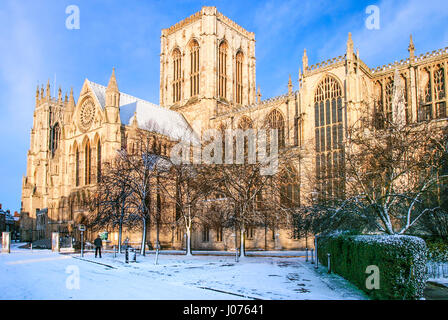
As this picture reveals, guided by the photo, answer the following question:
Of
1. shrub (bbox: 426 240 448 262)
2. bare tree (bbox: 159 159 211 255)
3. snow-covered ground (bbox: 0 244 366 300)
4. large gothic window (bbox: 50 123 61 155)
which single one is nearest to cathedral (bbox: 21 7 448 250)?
A: bare tree (bbox: 159 159 211 255)

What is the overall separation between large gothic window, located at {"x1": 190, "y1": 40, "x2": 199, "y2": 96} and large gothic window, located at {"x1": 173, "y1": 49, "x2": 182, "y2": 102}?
2.25 m

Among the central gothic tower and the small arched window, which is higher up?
the central gothic tower

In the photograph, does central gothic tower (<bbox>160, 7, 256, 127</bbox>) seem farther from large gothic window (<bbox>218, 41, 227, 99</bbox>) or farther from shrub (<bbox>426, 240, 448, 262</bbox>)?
shrub (<bbox>426, 240, 448, 262</bbox>)

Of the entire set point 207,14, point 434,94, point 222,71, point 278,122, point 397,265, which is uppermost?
point 207,14

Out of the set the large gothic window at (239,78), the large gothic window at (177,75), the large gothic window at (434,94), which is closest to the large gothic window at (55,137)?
the large gothic window at (177,75)

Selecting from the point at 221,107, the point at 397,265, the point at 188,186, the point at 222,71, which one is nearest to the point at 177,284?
the point at 397,265

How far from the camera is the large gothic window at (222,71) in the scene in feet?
176

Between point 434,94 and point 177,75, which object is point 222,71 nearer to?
point 177,75

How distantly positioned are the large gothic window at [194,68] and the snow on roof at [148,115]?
3937mm

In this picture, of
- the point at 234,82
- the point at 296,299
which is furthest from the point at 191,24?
the point at 296,299

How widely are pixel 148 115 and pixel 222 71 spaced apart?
1216 centimetres

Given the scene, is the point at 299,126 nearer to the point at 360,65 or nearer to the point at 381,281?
the point at 360,65

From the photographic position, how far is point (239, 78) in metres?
56.9

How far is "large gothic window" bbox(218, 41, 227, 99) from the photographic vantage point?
5353 cm
